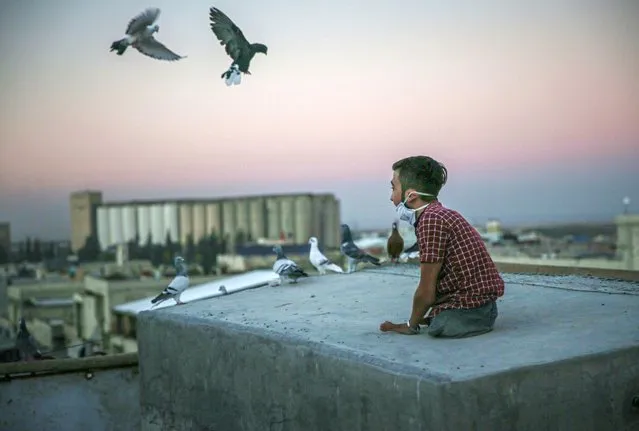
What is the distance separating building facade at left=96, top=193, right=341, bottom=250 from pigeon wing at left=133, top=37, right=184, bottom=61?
19569mm

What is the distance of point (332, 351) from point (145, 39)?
492 centimetres

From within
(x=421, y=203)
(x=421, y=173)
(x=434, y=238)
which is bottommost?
(x=434, y=238)

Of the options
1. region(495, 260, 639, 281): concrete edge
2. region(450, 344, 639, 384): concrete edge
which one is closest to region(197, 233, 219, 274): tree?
region(495, 260, 639, 281): concrete edge

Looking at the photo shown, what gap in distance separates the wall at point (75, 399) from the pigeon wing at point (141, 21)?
10.8 ft

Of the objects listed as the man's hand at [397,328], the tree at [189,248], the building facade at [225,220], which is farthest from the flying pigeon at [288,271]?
the tree at [189,248]

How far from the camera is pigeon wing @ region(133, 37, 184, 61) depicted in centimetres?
816

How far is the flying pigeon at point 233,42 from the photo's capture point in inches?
303

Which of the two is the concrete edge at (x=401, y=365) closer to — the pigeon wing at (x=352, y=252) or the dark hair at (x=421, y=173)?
the dark hair at (x=421, y=173)

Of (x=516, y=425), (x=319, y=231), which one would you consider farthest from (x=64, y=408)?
(x=319, y=231)

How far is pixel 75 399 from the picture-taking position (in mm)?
7984

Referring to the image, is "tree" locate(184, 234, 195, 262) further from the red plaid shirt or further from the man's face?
the red plaid shirt

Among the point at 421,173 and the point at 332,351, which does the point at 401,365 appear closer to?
the point at 332,351

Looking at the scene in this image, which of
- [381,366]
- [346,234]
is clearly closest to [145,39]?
[346,234]

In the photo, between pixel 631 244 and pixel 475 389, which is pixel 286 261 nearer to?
pixel 475 389
